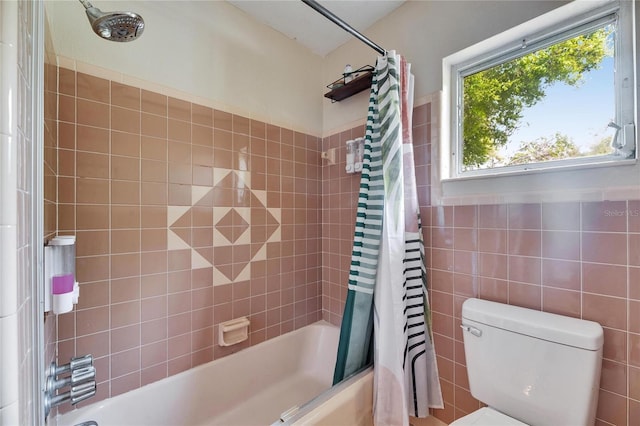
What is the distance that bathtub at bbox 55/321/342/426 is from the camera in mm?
1222

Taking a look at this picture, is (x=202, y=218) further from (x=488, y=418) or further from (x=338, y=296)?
(x=488, y=418)

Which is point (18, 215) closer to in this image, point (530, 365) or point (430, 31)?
point (530, 365)

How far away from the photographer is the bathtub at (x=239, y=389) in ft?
4.01

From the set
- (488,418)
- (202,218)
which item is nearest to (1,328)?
(202,218)

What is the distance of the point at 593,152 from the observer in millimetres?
1045

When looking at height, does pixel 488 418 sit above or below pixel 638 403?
below

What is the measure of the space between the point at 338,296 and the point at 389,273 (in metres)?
0.86

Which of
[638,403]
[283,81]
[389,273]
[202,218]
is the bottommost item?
[638,403]

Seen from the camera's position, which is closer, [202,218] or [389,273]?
[389,273]

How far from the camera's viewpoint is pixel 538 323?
98 centimetres

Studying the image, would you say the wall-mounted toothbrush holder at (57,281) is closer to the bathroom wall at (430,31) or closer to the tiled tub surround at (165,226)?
the tiled tub surround at (165,226)

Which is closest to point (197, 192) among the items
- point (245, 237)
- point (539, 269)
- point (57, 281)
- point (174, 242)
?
point (174, 242)

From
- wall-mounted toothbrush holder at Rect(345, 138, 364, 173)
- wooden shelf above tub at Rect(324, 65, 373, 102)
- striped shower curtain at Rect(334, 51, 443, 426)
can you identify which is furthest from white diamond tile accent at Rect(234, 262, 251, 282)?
wooden shelf above tub at Rect(324, 65, 373, 102)

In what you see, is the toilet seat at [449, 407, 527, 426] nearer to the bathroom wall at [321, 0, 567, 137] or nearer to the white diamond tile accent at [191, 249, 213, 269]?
the white diamond tile accent at [191, 249, 213, 269]
